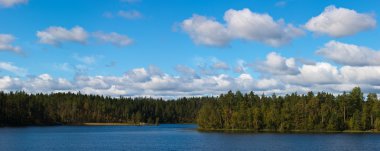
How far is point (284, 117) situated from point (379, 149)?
305 ft

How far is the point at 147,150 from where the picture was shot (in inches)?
4272

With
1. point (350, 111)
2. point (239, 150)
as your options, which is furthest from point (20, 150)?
point (350, 111)

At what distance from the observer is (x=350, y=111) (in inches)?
7815

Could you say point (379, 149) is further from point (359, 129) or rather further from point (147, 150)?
point (359, 129)

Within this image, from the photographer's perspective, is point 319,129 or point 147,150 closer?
point 147,150

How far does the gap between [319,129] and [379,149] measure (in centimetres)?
9126

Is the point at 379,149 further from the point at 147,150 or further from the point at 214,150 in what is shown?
the point at 147,150

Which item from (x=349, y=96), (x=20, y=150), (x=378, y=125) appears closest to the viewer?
(x=20, y=150)

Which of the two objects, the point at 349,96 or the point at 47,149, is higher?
the point at 349,96

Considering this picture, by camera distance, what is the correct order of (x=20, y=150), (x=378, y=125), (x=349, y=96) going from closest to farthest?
1. (x=20, y=150)
2. (x=378, y=125)
3. (x=349, y=96)

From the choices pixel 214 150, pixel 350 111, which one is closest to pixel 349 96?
pixel 350 111

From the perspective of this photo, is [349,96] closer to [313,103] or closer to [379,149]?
[313,103]

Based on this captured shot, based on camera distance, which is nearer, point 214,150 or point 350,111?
point 214,150

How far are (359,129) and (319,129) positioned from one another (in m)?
14.1
